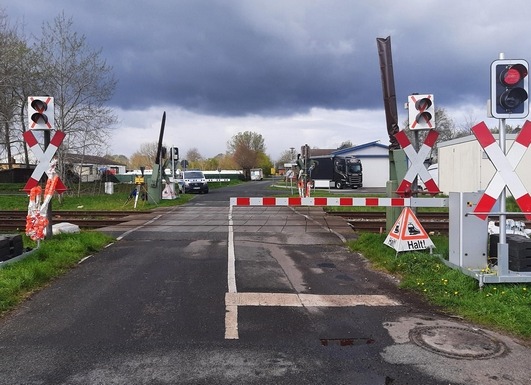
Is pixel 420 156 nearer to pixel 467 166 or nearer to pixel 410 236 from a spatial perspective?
pixel 410 236

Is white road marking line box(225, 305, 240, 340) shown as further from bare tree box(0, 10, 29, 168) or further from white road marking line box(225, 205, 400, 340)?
bare tree box(0, 10, 29, 168)

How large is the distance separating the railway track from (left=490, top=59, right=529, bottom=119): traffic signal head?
42.1 ft

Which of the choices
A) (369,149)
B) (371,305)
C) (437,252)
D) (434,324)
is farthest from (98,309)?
(369,149)

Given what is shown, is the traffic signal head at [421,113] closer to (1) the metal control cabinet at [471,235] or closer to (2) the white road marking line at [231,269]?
(1) the metal control cabinet at [471,235]

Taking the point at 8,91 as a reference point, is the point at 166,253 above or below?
below

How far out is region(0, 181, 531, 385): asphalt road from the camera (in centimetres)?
366

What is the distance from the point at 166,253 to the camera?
902 centimetres

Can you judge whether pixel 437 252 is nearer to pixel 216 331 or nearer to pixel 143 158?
pixel 216 331

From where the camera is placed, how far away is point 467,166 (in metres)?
26.5

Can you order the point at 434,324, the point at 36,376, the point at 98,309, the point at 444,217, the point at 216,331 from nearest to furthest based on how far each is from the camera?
the point at 36,376
the point at 216,331
the point at 434,324
the point at 98,309
the point at 444,217

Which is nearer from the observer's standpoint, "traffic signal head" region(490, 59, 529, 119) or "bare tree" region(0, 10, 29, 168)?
"traffic signal head" region(490, 59, 529, 119)

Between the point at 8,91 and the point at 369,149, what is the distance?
122ft

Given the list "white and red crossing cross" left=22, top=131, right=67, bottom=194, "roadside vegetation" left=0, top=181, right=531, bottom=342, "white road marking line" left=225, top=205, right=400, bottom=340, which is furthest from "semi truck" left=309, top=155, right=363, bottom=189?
"white road marking line" left=225, top=205, right=400, bottom=340

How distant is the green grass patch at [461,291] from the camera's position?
4.86 meters
